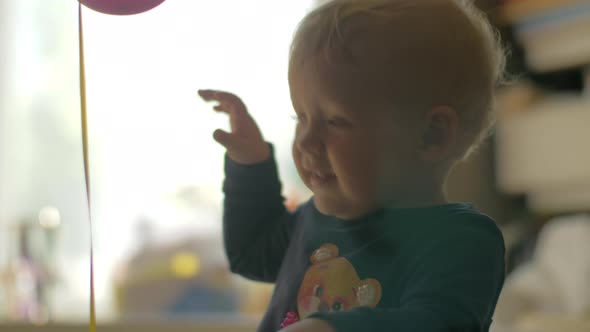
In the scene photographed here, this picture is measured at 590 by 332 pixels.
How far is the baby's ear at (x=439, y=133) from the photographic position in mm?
332

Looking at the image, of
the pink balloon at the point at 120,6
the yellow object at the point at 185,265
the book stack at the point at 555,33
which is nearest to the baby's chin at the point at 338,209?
the pink balloon at the point at 120,6

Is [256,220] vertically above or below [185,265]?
above

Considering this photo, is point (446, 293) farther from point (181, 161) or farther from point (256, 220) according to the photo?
point (181, 161)

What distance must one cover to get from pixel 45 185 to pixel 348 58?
0.86 m

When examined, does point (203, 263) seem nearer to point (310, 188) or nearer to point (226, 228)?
point (226, 228)

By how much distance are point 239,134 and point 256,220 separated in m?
0.07

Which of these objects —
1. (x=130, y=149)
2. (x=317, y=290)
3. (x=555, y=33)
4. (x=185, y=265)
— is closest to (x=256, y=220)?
(x=317, y=290)

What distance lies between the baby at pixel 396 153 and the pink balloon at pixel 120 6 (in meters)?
0.09

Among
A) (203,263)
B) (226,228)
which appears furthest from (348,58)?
(203,263)

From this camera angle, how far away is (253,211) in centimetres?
47

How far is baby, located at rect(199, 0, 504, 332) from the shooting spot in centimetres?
31

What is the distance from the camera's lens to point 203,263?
104cm

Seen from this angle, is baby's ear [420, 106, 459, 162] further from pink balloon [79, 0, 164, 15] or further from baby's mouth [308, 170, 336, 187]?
pink balloon [79, 0, 164, 15]

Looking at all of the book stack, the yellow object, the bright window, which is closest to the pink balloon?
the bright window
